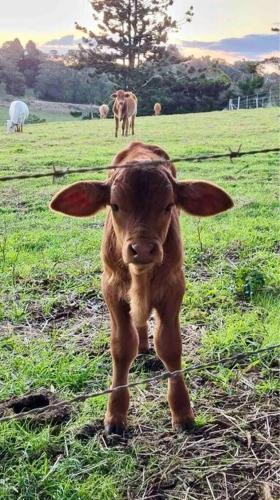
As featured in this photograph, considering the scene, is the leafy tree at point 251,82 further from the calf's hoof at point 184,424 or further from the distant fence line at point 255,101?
the calf's hoof at point 184,424

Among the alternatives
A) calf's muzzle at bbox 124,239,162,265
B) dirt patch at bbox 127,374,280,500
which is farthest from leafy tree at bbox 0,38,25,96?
calf's muzzle at bbox 124,239,162,265

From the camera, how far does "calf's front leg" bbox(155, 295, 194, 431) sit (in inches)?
127

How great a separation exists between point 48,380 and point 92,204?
1184 millimetres

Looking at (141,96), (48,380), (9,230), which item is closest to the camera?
(48,380)

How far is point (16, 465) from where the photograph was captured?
9.39 ft

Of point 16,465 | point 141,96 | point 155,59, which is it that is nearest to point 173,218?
point 16,465

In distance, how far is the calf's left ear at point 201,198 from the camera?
Answer: 3098 mm

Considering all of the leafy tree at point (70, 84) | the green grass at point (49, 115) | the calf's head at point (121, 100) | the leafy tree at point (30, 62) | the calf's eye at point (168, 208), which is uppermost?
the leafy tree at point (30, 62)

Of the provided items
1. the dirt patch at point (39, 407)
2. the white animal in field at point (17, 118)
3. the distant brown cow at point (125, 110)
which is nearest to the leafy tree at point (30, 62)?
the white animal in field at point (17, 118)

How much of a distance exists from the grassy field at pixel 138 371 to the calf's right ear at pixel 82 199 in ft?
3.56

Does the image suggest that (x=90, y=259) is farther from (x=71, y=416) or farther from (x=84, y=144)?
(x=84, y=144)

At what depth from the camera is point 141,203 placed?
9.39ft

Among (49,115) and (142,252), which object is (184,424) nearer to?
(142,252)

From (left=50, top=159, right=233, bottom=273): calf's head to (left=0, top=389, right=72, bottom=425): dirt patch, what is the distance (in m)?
0.95
